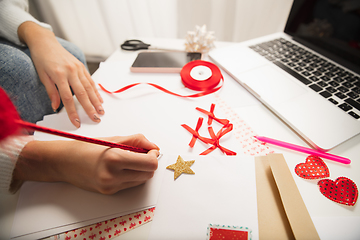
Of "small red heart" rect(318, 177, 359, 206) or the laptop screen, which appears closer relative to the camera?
"small red heart" rect(318, 177, 359, 206)

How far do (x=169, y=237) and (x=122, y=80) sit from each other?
1.76 feet

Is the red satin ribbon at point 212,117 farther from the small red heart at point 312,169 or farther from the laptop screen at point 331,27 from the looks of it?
the laptop screen at point 331,27

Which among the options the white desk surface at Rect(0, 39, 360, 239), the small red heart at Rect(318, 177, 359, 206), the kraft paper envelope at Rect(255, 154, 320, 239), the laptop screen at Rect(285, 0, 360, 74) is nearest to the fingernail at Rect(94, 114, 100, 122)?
the white desk surface at Rect(0, 39, 360, 239)

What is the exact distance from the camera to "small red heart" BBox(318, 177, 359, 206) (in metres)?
0.35

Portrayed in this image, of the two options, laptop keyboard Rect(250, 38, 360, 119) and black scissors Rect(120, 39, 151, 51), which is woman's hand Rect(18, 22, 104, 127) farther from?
laptop keyboard Rect(250, 38, 360, 119)

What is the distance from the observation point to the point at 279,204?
1.13ft

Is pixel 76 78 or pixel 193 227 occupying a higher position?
pixel 76 78

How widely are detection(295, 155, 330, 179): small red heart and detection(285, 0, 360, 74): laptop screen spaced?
403 mm

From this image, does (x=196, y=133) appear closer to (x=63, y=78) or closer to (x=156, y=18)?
(x=63, y=78)

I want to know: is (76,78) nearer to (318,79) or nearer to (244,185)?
(244,185)

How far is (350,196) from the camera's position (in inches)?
13.8

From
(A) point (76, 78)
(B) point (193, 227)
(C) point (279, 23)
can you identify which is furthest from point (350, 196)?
(C) point (279, 23)

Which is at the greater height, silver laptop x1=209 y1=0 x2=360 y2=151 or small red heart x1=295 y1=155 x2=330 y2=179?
silver laptop x1=209 y1=0 x2=360 y2=151

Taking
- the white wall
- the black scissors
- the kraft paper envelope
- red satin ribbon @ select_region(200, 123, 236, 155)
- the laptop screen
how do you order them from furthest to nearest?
1. the white wall
2. the black scissors
3. the laptop screen
4. red satin ribbon @ select_region(200, 123, 236, 155)
5. the kraft paper envelope
